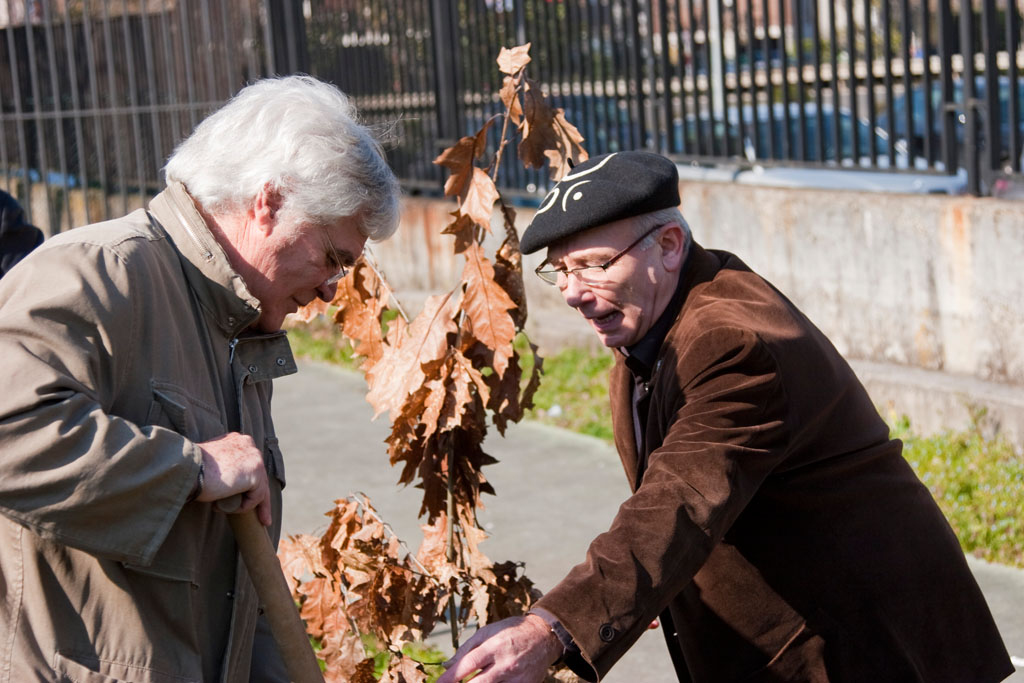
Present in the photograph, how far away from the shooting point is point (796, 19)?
6.40m

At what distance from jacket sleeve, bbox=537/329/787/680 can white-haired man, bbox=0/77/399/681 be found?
1.94 ft

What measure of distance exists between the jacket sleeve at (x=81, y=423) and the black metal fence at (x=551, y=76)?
3.61 m

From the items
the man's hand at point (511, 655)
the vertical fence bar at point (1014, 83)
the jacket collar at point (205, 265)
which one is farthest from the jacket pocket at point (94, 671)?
the vertical fence bar at point (1014, 83)

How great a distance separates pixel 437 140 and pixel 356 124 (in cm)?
736

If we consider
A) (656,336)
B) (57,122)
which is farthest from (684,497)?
(57,122)

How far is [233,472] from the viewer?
6.52ft

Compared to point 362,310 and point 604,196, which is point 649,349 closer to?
point 604,196

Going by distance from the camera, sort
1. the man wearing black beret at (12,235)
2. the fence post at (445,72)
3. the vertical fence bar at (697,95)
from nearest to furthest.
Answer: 1. the man wearing black beret at (12,235)
2. the vertical fence bar at (697,95)
3. the fence post at (445,72)

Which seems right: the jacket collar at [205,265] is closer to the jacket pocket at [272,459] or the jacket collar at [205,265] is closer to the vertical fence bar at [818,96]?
the jacket pocket at [272,459]

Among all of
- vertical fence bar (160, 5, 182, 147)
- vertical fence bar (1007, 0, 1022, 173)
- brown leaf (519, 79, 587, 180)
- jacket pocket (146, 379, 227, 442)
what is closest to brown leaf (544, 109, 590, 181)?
brown leaf (519, 79, 587, 180)

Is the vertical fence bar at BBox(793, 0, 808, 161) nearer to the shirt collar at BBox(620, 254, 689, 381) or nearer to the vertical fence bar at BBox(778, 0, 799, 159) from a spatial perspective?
the vertical fence bar at BBox(778, 0, 799, 159)

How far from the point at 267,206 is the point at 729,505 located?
978mm

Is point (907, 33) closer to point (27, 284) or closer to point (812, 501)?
point (812, 501)

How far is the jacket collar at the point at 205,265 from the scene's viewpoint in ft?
7.14
